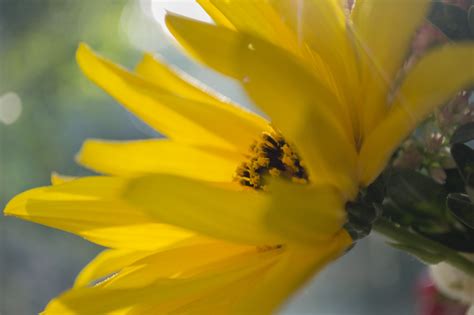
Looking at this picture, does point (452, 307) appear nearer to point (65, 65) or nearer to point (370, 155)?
point (370, 155)

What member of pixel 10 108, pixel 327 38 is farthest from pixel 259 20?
pixel 10 108

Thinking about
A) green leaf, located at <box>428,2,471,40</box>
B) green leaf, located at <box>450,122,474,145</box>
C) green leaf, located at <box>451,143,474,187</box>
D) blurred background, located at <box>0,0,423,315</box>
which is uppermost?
green leaf, located at <box>428,2,471,40</box>

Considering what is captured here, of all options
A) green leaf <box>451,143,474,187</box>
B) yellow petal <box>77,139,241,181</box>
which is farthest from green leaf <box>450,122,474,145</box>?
yellow petal <box>77,139,241,181</box>

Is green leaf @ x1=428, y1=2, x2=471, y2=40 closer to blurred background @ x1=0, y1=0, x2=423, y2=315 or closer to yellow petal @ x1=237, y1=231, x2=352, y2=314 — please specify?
yellow petal @ x1=237, y1=231, x2=352, y2=314

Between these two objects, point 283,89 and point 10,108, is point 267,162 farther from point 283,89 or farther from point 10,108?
point 10,108

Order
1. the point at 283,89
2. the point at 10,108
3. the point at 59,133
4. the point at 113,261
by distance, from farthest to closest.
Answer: the point at 59,133 → the point at 10,108 → the point at 113,261 → the point at 283,89

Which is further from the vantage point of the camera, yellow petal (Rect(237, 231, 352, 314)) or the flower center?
the flower center

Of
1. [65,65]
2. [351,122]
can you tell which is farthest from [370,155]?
[65,65]
